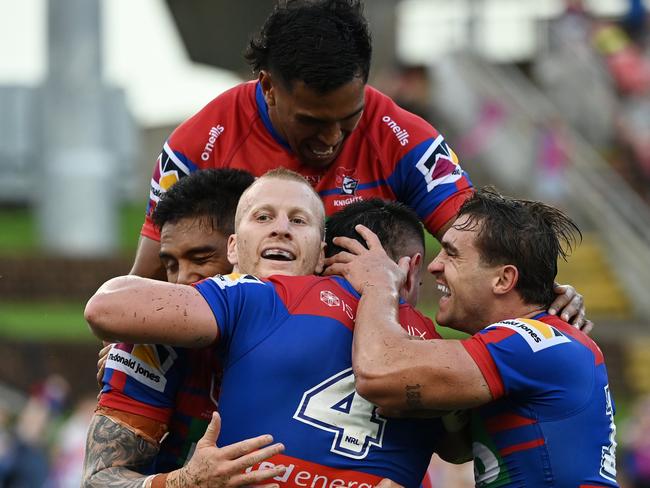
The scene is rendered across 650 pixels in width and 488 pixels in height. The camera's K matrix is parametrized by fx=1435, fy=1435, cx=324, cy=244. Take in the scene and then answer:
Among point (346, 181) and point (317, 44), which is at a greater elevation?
point (317, 44)

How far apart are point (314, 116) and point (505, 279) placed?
104 cm

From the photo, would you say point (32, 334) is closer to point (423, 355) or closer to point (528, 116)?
point (528, 116)

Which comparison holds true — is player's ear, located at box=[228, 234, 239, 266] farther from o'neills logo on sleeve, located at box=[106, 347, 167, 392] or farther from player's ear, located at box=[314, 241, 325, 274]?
o'neills logo on sleeve, located at box=[106, 347, 167, 392]

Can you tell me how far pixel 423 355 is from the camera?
15.8 ft

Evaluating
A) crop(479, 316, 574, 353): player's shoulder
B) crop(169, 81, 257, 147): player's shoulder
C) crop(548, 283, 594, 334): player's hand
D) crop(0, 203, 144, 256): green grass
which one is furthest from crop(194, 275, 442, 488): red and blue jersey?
crop(0, 203, 144, 256): green grass

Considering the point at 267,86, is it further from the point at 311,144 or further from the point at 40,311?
the point at 40,311

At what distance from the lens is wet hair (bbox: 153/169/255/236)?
218 inches

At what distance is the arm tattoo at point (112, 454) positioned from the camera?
5.01m

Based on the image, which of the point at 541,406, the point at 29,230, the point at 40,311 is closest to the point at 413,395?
the point at 541,406

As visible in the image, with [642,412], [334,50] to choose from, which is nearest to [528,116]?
[642,412]

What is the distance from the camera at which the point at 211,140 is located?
6.06m

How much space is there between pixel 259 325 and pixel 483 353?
77cm

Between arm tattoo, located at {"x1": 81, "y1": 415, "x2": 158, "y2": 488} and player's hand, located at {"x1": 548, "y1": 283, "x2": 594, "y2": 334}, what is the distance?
→ 5.12 feet

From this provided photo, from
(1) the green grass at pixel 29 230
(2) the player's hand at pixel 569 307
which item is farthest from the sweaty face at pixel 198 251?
(1) the green grass at pixel 29 230
